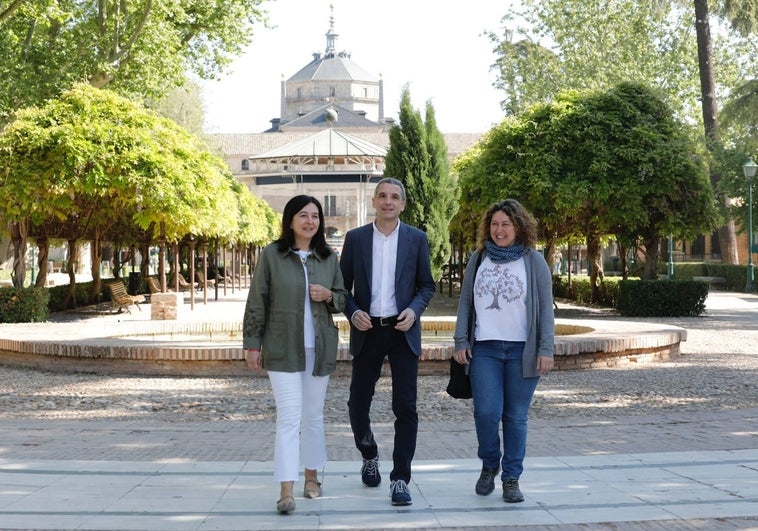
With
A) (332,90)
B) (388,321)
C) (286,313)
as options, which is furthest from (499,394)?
(332,90)

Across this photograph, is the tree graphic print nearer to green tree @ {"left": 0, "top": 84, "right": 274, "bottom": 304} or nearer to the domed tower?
green tree @ {"left": 0, "top": 84, "right": 274, "bottom": 304}

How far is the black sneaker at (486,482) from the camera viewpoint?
18.8ft

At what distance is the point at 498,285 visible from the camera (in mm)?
5727

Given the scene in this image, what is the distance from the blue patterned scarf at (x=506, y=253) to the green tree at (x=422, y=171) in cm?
1991

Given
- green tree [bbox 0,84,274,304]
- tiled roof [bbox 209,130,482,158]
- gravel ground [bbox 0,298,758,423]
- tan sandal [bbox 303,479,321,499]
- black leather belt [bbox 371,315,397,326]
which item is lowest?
gravel ground [bbox 0,298,758,423]

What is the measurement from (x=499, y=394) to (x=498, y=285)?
1.94ft

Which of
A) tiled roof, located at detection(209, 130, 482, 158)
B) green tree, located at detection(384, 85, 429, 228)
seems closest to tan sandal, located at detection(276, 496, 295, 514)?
green tree, located at detection(384, 85, 429, 228)

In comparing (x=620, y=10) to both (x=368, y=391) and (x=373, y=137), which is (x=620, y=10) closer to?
(x=368, y=391)

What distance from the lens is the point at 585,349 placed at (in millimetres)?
12469

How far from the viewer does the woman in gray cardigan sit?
5695 millimetres

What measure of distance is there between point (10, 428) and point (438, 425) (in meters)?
3.44

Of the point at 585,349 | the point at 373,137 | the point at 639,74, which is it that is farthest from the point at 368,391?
the point at 373,137

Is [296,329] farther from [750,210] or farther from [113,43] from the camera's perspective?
[750,210]

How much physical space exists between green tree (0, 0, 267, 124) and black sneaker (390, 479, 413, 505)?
2319 cm
